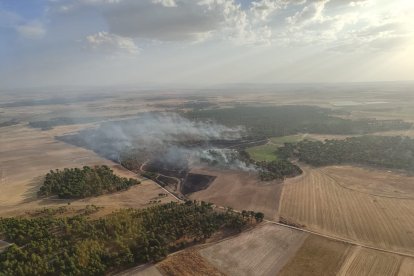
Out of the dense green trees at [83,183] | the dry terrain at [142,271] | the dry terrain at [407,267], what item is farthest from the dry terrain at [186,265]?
the dense green trees at [83,183]

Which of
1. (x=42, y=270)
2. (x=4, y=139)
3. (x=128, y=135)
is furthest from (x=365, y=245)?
(x=4, y=139)

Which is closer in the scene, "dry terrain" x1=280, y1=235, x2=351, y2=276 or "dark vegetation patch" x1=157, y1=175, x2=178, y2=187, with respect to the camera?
"dry terrain" x1=280, y1=235, x2=351, y2=276

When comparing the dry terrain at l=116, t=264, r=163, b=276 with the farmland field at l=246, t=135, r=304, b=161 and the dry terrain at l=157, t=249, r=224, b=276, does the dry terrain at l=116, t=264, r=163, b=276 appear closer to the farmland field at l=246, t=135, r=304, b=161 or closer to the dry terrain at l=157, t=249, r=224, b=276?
the dry terrain at l=157, t=249, r=224, b=276

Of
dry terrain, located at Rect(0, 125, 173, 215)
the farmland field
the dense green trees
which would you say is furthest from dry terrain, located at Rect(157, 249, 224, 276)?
the farmland field

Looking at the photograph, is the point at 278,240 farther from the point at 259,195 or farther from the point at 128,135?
the point at 128,135

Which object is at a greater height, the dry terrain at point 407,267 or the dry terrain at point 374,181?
the dry terrain at point 374,181

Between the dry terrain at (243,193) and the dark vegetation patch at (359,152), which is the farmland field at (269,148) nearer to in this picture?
the dark vegetation patch at (359,152)
